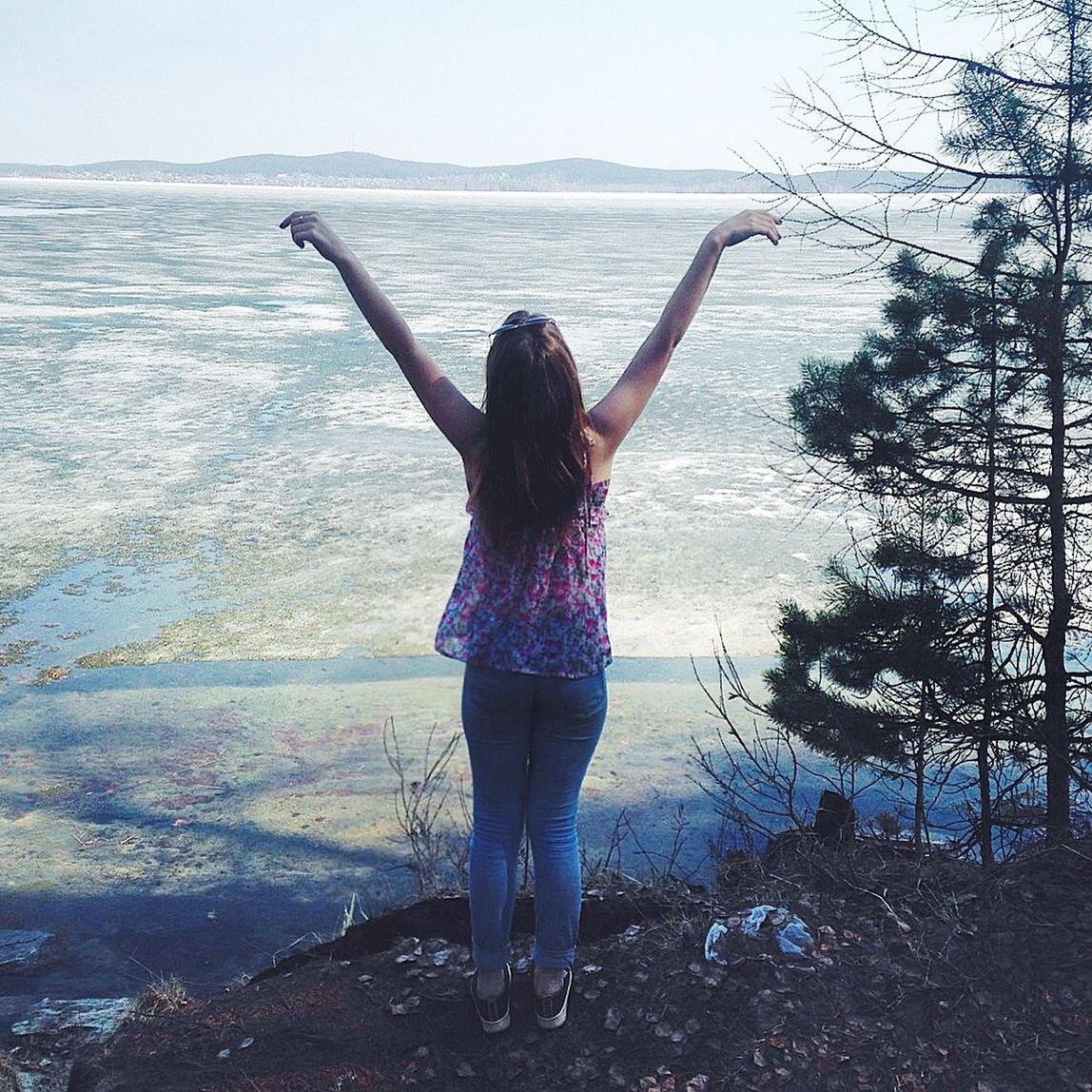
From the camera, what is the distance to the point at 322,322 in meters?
18.6

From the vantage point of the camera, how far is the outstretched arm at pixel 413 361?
100 inches

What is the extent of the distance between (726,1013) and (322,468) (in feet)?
26.6

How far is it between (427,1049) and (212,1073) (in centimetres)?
55

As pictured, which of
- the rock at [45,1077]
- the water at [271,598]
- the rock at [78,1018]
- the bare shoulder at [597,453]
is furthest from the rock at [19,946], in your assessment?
the bare shoulder at [597,453]

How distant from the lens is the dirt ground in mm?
2906

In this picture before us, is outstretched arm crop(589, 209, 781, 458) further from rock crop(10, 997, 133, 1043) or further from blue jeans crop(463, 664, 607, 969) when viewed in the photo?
rock crop(10, 997, 133, 1043)

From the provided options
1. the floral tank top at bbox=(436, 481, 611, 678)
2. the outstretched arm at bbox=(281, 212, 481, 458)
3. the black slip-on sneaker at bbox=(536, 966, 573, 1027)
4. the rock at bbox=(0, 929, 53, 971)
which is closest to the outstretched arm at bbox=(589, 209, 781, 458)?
the floral tank top at bbox=(436, 481, 611, 678)

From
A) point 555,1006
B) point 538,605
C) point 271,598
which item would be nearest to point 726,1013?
point 555,1006

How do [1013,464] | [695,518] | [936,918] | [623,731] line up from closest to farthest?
[936,918]
[1013,464]
[623,731]
[695,518]

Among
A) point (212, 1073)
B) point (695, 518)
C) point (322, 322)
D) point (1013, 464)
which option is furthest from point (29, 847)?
point (322, 322)

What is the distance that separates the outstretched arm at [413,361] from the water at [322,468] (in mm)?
2540

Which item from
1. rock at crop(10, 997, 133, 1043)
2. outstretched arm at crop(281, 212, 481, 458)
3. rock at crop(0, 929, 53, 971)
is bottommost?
rock at crop(0, 929, 53, 971)

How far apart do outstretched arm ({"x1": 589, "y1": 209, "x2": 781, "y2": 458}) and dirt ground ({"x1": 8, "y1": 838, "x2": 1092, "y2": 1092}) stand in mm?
1502

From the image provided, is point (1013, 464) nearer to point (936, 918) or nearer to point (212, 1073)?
point (936, 918)
